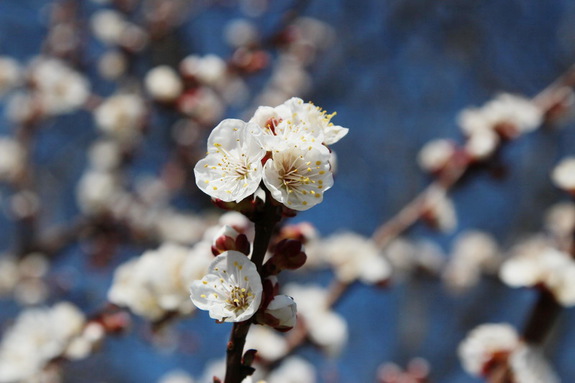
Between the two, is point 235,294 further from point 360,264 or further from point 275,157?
point 360,264

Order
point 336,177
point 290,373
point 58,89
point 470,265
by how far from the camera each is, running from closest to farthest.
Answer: point 290,373 < point 58,89 < point 470,265 < point 336,177

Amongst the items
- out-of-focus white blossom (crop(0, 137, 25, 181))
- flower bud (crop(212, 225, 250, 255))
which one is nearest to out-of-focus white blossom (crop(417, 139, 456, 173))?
flower bud (crop(212, 225, 250, 255))

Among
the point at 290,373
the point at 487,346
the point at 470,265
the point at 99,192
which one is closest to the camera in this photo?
the point at 487,346

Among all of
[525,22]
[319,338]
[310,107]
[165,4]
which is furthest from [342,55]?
[310,107]

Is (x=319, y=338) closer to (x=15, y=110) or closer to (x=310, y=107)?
(x=310, y=107)

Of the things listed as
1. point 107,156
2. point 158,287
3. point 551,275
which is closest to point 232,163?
point 158,287

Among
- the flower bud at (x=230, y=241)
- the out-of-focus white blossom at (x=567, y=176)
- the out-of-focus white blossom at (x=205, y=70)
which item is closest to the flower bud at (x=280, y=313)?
the flower bud at (x=230, y=241)
